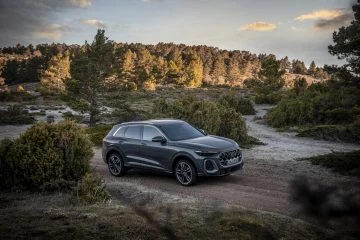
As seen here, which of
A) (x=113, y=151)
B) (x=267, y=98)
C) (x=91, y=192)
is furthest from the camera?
(x=267, y=98)

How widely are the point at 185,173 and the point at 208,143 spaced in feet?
3.62

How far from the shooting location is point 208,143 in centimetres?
1180

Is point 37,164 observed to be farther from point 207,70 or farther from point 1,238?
point 207,70

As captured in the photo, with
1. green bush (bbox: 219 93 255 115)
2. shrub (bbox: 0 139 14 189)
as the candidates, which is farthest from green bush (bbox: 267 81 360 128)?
shrub (bbox: 0 139 14 189)

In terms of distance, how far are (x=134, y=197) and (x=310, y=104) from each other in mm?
25091

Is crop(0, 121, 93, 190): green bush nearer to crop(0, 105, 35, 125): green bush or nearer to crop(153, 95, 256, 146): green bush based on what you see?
crop(153, 95, 256, 146): green bush

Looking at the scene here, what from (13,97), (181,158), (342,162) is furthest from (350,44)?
(13,97)

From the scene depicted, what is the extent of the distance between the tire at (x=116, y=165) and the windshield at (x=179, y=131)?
195 centimetres

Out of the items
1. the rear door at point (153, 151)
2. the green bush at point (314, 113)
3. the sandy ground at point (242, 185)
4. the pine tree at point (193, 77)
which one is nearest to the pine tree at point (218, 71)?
the pine tree at point (193, 77)

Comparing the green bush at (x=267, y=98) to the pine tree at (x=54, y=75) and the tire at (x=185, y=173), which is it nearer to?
the pine tree at (x=54, y=75)

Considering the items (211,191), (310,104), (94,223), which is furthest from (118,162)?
(310,104)

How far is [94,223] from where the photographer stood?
745 centimetres

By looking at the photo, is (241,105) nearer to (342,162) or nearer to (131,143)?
(342,162)

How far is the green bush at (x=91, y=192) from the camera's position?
31.8 ft
